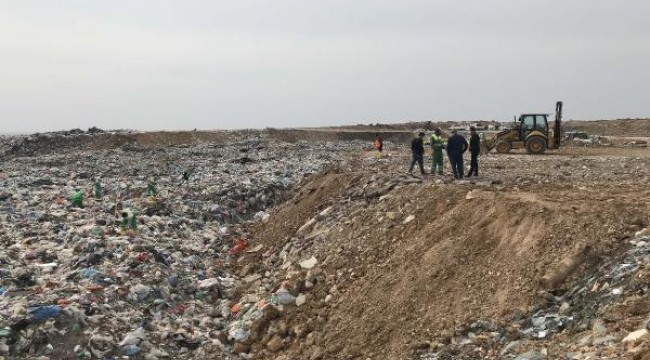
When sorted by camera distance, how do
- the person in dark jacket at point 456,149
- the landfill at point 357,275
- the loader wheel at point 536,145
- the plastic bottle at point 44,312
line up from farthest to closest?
the loader wheel at point 536,145
the person in dark jacket at point 456,149
the plastic bottle at point 44,312
the landfill at point 357,275

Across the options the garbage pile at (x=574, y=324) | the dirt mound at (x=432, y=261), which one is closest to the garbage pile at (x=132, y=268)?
the dirt mound at (x=432, y=261)

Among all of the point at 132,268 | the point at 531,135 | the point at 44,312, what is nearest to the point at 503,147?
the point at 531,135

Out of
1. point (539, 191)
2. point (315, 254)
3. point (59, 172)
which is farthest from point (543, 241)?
point (59, 172)

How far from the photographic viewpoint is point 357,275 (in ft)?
22.0

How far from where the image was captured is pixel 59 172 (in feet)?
60.2

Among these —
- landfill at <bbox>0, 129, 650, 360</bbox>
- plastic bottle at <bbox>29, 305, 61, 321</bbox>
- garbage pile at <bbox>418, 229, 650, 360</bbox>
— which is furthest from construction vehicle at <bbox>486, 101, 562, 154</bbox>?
plastic bottle at <bbox>29, 305, 61, 321</bbox>

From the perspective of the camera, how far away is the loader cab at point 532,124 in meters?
17.0

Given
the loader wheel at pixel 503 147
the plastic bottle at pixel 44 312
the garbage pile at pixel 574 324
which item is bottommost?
the plastic bottle at pixel 44 312

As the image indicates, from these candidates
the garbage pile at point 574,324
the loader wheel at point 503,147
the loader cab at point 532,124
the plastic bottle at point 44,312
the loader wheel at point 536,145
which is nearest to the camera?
the garbage pile at point 574,324

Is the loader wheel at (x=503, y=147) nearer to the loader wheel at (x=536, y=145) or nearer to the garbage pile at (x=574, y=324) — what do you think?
the loader wheel at (x=536, y=145)

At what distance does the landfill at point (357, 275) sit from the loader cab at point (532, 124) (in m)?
5.93

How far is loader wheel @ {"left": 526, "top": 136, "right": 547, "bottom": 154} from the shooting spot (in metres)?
16.5

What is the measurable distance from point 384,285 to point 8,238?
6659 millimetres

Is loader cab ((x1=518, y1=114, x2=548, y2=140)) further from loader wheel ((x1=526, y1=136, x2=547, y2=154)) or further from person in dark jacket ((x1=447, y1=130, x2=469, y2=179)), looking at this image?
person in dark jacket ((x1=447, y1=130, x2=469, y2=179))
